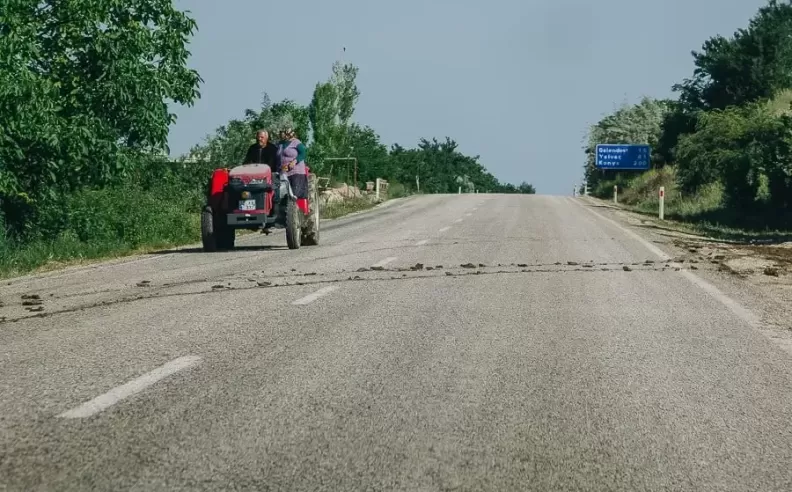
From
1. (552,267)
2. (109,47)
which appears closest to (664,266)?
(552,267)

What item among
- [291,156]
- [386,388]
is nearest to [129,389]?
[386,388]

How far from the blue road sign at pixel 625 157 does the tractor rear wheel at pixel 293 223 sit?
6027 centimetres

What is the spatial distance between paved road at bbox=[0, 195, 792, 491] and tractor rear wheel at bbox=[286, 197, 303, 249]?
6.04m

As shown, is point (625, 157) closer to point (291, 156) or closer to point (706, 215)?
point (706, 215)

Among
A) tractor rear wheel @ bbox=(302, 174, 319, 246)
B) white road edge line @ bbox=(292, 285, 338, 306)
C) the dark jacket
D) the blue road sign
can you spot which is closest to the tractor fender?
the dark jacket

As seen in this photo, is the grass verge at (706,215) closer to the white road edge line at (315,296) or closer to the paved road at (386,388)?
the white road edge line at (315,296)

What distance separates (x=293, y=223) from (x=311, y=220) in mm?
1077

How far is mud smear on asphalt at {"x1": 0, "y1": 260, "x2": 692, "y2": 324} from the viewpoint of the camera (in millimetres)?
12047

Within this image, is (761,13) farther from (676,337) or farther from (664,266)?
(676,337)

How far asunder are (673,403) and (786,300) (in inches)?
289

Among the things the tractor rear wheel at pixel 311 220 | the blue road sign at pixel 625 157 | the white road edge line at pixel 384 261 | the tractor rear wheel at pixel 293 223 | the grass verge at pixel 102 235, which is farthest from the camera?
the blue road sign at pixel 625 157

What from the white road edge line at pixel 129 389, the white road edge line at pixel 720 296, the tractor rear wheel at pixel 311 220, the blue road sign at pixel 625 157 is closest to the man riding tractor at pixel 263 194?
the tractor rear wheel at pixel 311 220

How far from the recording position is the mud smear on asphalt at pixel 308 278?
12047mm

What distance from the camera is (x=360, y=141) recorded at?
84688mm
